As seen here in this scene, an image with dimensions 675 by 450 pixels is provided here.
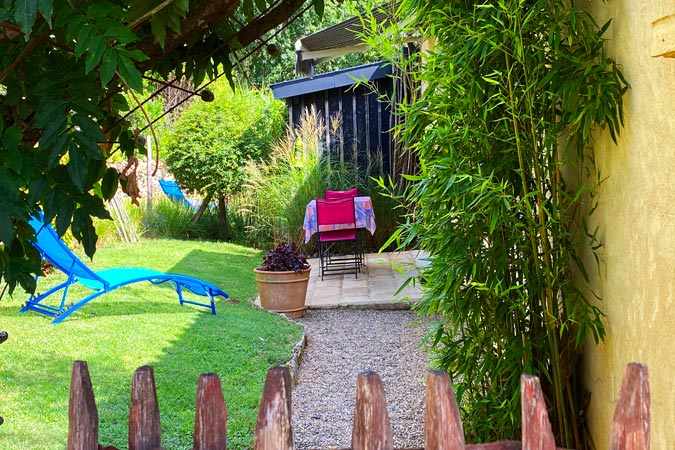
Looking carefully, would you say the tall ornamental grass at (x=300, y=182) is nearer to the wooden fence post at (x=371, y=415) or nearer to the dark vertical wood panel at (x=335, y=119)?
the dark vertical wood panel at (x=335, y=119)

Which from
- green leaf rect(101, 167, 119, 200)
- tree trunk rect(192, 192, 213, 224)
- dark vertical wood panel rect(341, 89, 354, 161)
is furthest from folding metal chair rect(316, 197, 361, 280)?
green leaf rect(101, 167, 119, 200)

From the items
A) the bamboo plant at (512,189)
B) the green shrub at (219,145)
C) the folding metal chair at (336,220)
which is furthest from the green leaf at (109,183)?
the green shrub at (219,145)

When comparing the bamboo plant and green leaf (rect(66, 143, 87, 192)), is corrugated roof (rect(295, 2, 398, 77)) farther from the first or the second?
green leaf (rect(66, 143, 87, 192))

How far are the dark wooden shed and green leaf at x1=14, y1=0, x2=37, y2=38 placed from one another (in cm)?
A: 1015

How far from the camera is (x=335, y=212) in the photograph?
8.60 m

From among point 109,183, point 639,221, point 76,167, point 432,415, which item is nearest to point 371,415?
point 432,415

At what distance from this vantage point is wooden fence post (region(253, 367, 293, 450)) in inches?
37.0

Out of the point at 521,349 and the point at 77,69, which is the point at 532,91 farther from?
the point at 77,69

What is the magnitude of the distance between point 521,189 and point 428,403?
63.4 inches

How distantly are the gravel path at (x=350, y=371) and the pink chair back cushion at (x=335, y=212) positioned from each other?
1685 mm

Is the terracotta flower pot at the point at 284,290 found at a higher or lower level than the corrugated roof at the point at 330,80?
lower

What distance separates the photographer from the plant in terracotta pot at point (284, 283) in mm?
6781

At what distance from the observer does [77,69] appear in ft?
3.90

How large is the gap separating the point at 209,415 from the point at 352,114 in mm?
10657
